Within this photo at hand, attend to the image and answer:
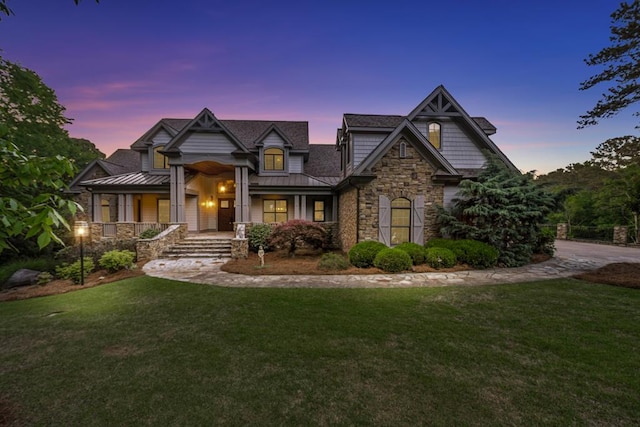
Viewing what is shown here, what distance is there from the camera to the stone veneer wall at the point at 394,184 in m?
11.6

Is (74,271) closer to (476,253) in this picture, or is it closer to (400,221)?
(400,221)

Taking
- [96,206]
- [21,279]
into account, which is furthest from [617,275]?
[96,206]

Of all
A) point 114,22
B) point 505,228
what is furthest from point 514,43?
point 114,22

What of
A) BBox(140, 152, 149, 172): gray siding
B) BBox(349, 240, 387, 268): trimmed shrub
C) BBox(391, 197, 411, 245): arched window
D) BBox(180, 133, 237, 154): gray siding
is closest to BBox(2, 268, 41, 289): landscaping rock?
BBox(180, 133, 237, 154): gray siding

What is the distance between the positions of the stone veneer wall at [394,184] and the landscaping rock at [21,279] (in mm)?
12664

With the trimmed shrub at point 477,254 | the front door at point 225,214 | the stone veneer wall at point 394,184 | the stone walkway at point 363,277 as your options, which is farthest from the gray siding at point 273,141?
the trimmed shrub at point 477,254

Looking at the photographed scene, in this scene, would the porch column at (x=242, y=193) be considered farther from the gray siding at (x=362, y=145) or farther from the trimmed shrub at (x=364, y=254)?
the trimmed shrub at (x=364, y=254)

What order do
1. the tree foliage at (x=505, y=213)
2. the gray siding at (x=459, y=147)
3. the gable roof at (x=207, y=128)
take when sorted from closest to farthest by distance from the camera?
→ the tree foliage at (x=505, y=213), the gray siding at (x=459, y=147), the gable roof at (x=207, y=128)

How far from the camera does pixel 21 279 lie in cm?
935

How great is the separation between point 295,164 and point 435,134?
909 centimetres

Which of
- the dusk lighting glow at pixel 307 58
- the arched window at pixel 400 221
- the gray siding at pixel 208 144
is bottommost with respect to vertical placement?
the arched window at pixel 400 221

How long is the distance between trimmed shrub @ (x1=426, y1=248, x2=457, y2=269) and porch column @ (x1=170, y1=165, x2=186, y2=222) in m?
13.1

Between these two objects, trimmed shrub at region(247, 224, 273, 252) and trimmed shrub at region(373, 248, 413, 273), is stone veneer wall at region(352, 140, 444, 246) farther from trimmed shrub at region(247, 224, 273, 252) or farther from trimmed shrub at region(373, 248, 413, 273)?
trimmed shrub at region(247, 224, 273, 252)

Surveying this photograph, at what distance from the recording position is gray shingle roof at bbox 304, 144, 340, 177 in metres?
19.0
